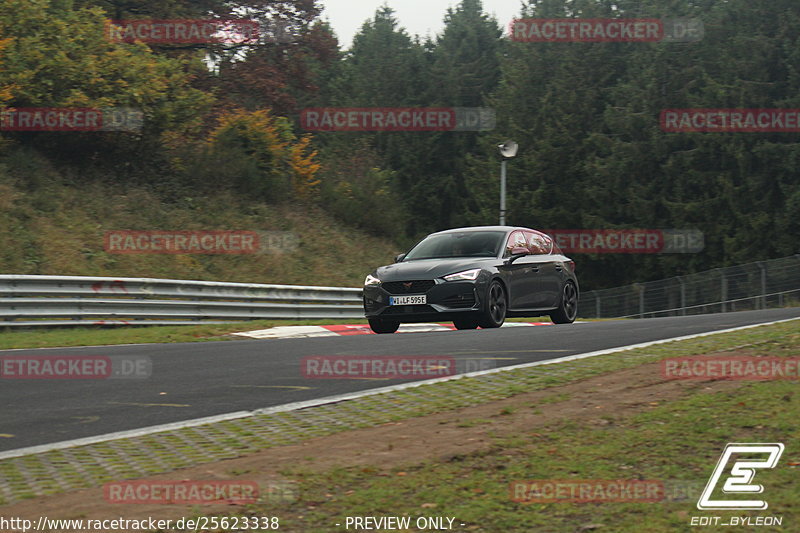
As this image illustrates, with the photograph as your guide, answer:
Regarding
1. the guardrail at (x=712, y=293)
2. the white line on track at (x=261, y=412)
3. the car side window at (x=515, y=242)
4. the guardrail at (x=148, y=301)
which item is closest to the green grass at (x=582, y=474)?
the white line on track at (x=261, y=412)

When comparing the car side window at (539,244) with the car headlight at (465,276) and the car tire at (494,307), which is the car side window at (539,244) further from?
the car headlight at (465,276)

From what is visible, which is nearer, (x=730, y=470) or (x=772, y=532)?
(x=772, y=532)

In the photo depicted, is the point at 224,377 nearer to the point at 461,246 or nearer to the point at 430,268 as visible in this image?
the point at 430,268

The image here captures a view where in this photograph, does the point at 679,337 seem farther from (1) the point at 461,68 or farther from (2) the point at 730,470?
(1) the point at 461,68

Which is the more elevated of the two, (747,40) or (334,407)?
(747,40)

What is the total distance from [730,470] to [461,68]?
7849 centimetres

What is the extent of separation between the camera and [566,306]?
18172 mm

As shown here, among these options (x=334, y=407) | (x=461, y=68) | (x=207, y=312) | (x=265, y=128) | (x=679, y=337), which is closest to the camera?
(x=334, y=407)

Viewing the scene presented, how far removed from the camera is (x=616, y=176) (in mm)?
60906

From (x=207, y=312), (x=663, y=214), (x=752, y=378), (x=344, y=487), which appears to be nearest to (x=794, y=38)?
(x=663, y=214)

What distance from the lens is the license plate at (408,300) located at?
1527cm

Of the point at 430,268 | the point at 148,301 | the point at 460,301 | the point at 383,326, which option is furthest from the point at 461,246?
the point at 148,301

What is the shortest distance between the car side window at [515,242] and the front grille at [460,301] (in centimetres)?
149

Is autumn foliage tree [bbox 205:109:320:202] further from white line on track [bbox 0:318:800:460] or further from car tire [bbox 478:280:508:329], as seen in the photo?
white line on track [bbox 0:318:800:460]
